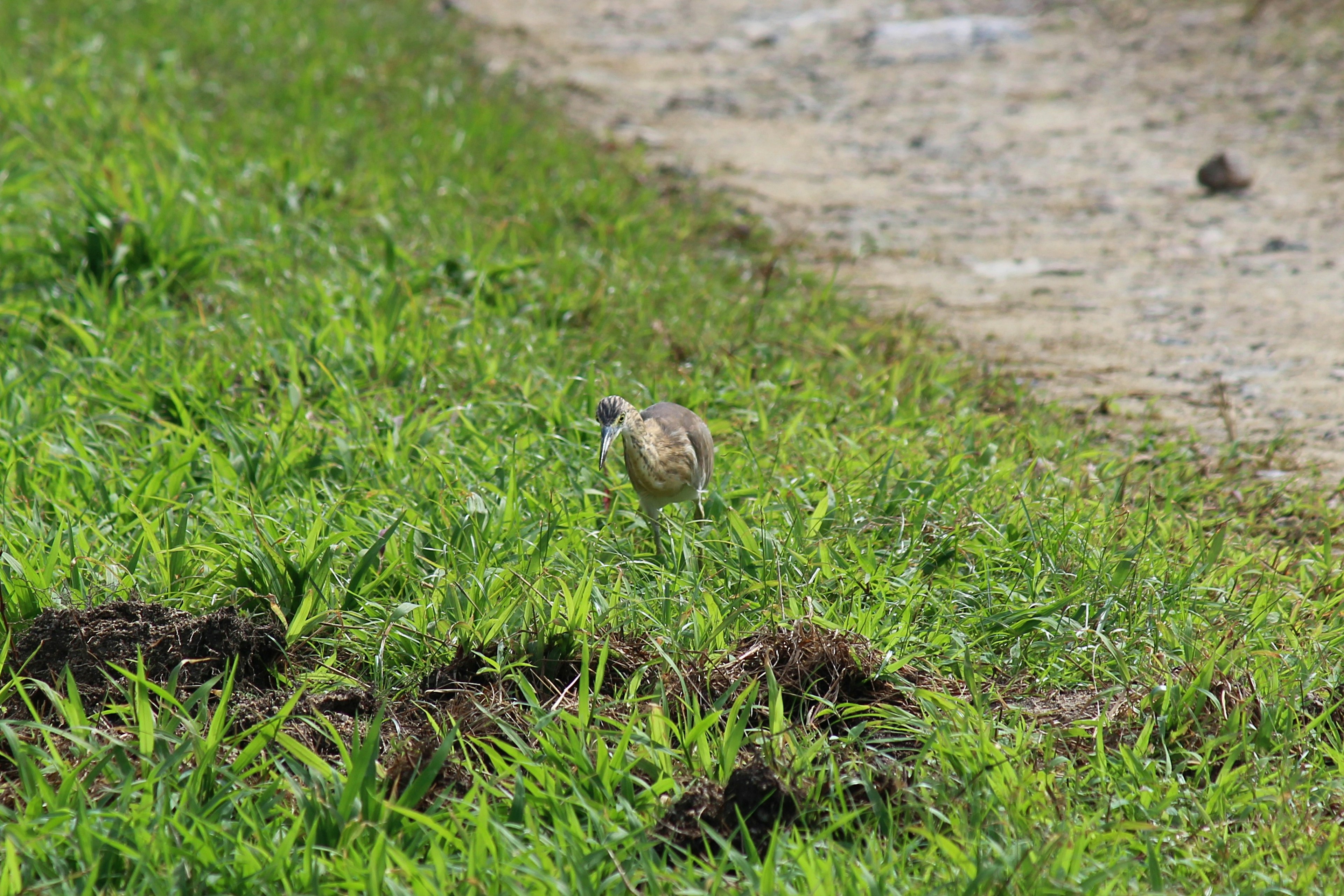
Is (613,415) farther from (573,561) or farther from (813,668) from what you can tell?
(813,668)

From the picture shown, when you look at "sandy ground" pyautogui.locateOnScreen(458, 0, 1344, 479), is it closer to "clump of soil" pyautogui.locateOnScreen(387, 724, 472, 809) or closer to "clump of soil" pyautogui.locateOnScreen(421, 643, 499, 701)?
"clump of soil" pyautogui.locateOnScreen(421, 643, 499, 701)

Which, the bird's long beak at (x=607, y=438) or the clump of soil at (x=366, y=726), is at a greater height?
the bird's long beak at (x=607, y=438)

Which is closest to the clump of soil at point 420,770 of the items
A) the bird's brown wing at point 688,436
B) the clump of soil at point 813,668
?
the clump of soil at point 813,668

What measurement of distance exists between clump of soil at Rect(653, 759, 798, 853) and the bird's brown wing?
1292 mm

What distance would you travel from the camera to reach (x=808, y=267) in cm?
676

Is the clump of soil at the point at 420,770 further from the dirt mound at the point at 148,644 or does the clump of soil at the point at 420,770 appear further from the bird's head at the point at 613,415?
the bird's head at the point at 613,415

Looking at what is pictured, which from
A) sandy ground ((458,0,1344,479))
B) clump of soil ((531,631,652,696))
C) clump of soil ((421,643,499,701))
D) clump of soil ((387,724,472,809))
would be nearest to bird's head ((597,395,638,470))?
clump of soil ((531,631,652,696))

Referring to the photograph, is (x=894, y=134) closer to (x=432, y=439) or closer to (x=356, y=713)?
(x=432, y=439)

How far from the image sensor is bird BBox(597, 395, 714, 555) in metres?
3.83

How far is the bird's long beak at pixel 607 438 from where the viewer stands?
3.64 meters

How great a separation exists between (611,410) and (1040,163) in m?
5.31

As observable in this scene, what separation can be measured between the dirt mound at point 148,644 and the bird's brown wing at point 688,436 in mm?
1326

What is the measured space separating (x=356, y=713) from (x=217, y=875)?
2.29 ft

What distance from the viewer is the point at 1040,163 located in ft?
26.7
